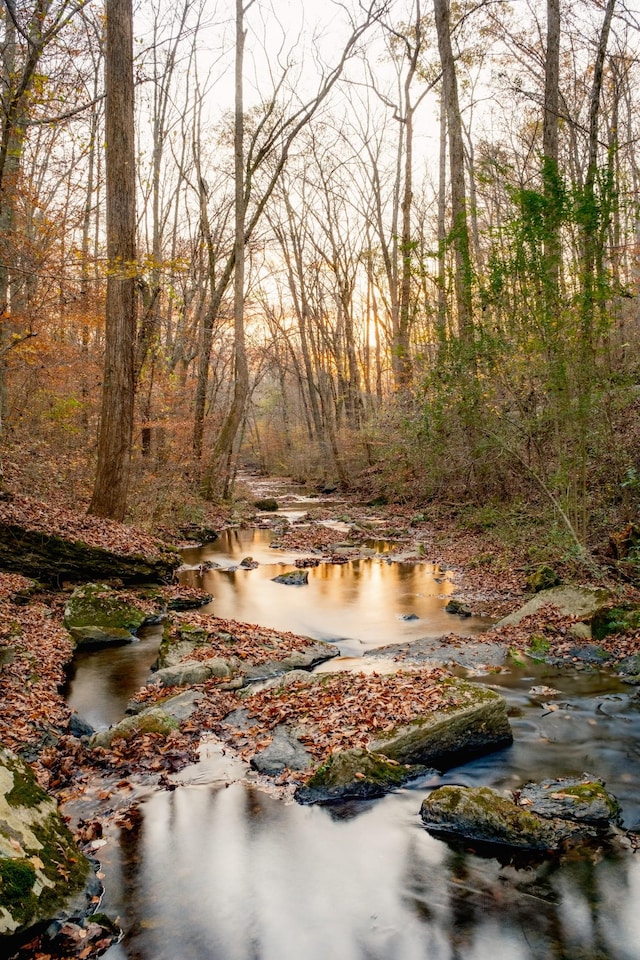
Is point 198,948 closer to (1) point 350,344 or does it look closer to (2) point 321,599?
(2) point 321,599

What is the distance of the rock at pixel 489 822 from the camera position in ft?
15.1

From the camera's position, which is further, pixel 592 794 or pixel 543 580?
pixel 543 580

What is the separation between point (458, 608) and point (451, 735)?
189 inches

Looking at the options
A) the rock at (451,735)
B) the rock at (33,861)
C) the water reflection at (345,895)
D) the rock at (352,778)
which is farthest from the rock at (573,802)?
the rock at (33,861)

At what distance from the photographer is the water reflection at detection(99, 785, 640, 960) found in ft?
12.4

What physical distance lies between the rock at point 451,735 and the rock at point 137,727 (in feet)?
6.90

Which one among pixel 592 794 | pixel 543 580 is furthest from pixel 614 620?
pixel 592 794

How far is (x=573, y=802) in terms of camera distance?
495 centimetres

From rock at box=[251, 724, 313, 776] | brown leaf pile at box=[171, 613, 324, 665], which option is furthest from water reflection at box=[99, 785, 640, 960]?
brown leaf pile at box=[171, 613, 324, 665]

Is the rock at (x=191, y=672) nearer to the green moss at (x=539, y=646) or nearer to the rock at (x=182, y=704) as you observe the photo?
the rock at (x=182, y=704)

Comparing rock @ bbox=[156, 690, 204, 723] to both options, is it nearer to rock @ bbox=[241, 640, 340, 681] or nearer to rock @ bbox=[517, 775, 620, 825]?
rock @ bbox=[241, 640, 340, 681]

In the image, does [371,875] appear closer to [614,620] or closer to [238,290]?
[614,620]

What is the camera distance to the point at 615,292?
9219 millimetres

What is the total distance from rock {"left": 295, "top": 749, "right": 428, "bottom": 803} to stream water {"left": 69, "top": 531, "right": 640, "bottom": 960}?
117 mm
